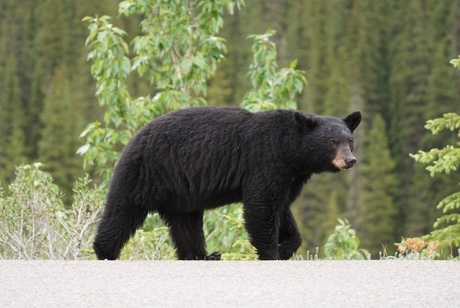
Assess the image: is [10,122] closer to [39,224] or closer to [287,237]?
[39,224]

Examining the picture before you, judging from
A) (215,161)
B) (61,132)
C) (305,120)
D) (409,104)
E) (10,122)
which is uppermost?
(409,104)

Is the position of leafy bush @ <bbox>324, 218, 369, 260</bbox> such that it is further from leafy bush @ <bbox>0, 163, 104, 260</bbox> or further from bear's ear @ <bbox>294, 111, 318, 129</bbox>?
bear's ear @ <bbox>294, 111, 318, 129</bbox>

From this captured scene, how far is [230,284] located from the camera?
6.25 metres

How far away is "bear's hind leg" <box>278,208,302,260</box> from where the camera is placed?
8531 millimetres

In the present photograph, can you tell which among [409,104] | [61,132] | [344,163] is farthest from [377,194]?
[344,163]

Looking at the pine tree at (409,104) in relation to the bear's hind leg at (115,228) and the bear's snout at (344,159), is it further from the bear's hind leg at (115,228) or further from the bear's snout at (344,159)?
the bear's hind leg at (115,228)

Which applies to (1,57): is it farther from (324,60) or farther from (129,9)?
(129,9)

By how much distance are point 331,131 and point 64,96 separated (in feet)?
298

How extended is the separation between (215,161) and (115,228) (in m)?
0.97

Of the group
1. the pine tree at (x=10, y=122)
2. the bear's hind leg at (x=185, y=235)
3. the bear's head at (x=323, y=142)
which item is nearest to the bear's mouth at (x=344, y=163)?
the bear's head at (x=323, y=142)

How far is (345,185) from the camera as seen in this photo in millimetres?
84062

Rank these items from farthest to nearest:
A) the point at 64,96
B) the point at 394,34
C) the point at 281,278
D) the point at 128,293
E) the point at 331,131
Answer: the point at 394,34 → the point at 64,96 → the point at 331,131 → the point at 281,278 → the point at 128,293

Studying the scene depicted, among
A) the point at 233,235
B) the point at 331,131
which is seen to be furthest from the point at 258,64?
the point at 331,131

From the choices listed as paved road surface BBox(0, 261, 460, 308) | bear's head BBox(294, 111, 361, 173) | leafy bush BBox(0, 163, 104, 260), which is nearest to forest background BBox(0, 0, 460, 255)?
leafy bush BBox(0, 163, 104, 260)
